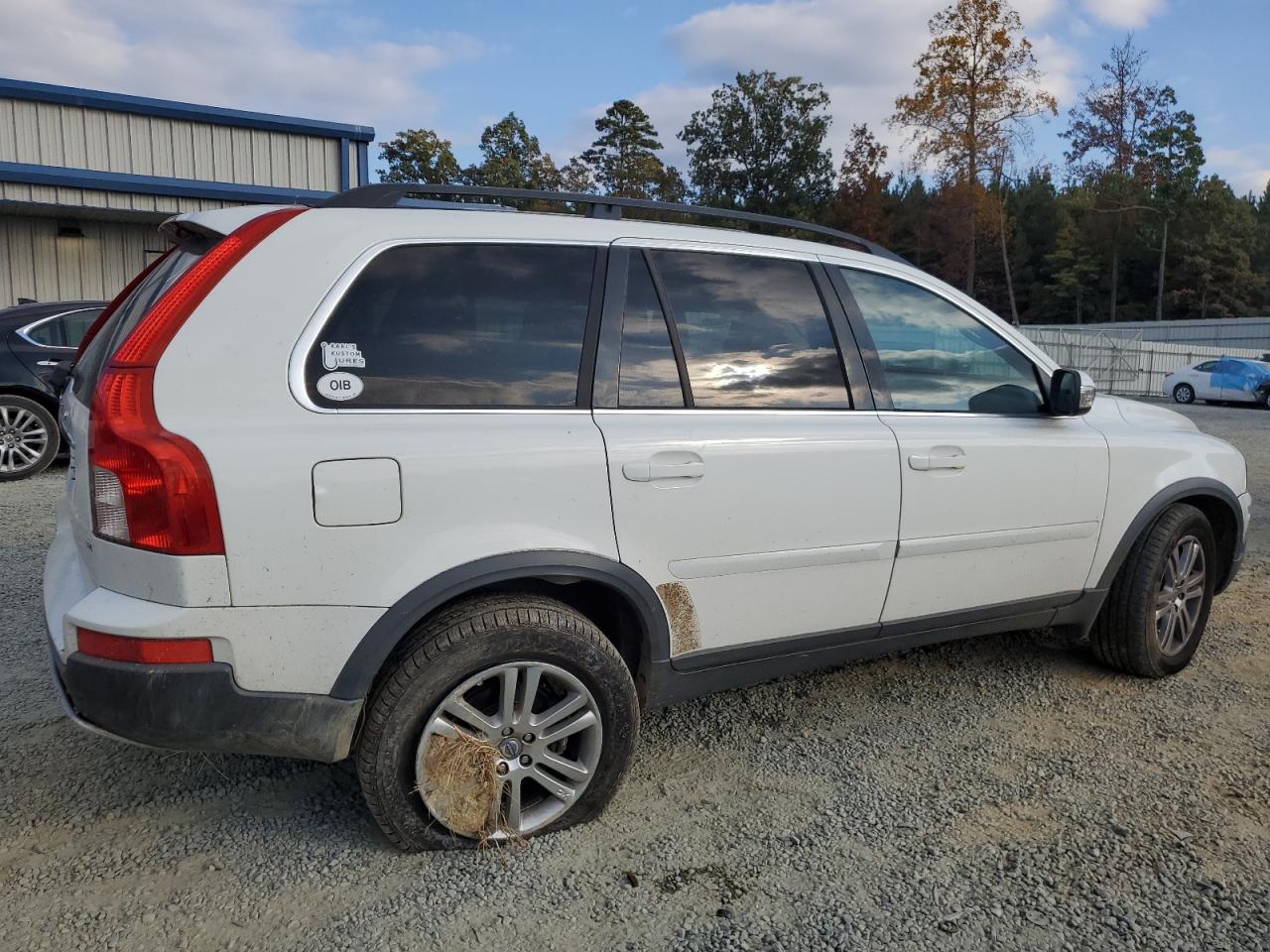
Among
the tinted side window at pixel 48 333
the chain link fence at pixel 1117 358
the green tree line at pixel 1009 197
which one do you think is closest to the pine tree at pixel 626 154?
the green tree line at pixel 1009 197

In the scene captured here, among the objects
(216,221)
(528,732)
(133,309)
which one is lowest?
(528,732)

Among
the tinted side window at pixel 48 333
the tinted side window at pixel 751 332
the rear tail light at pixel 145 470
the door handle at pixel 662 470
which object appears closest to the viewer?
the rear tail light at pixel 145 470

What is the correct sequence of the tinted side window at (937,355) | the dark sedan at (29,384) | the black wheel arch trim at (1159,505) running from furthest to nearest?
1. the dark sedan at (29,384)
2. the black wheel arch trim at (1159,505)
3. the tinted side window at (937,355)

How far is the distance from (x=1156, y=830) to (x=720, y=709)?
1482mm

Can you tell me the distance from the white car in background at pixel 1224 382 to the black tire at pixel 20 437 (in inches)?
1013

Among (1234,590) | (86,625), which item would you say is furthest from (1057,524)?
(86,625)

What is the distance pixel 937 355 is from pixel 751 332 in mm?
840

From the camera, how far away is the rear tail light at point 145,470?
2.19 m

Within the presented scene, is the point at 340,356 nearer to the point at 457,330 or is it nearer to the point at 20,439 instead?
the point at 457,330

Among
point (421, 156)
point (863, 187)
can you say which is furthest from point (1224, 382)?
point (421, 156)

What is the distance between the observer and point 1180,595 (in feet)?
13.3

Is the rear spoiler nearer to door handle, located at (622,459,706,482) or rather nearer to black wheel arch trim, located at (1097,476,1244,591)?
door handle, located at (622,459,706,482)

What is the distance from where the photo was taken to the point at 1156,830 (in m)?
2.84

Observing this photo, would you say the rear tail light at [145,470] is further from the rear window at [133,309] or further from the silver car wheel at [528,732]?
the silver car wheel at [528,732]
